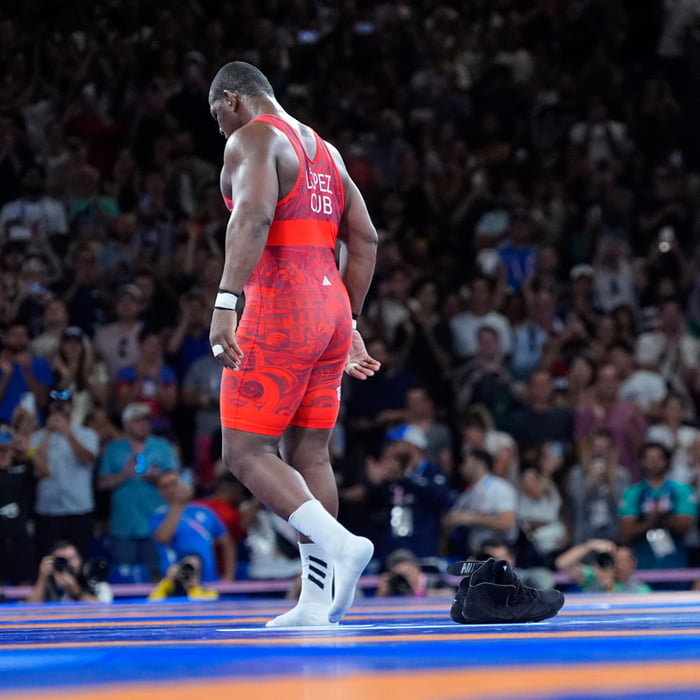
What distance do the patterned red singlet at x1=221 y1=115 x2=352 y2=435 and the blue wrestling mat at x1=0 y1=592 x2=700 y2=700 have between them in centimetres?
67

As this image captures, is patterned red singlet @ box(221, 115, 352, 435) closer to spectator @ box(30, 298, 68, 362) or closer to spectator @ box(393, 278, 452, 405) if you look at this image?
spectator @ box(30, 298, 68, 362)

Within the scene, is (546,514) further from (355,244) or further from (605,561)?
(355,244)

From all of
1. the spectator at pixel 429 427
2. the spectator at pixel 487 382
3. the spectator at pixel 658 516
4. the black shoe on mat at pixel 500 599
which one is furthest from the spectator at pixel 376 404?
the black shoe on mat at pixel 500 599

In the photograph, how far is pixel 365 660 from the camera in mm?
2676

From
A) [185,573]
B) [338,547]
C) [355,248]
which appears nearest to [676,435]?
[185,573]

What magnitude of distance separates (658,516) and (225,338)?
5589 millimetres

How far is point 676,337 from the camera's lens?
448 inches

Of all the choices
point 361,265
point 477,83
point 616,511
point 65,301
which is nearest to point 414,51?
point 477,83

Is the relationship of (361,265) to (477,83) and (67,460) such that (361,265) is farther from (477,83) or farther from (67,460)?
(477,83)

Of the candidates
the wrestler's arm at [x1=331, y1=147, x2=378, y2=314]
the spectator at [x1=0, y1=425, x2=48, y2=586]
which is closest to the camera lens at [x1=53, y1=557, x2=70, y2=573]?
the spectator at [x1=0, y1=425, x2=48, y2=586]

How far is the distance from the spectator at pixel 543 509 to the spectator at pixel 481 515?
0.55 ft

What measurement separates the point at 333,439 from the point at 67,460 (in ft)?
6.12

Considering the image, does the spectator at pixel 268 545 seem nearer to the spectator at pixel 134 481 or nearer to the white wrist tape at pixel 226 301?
the spectator at pixel 134 481

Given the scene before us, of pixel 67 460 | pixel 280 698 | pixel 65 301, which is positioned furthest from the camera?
pixel 65 301
